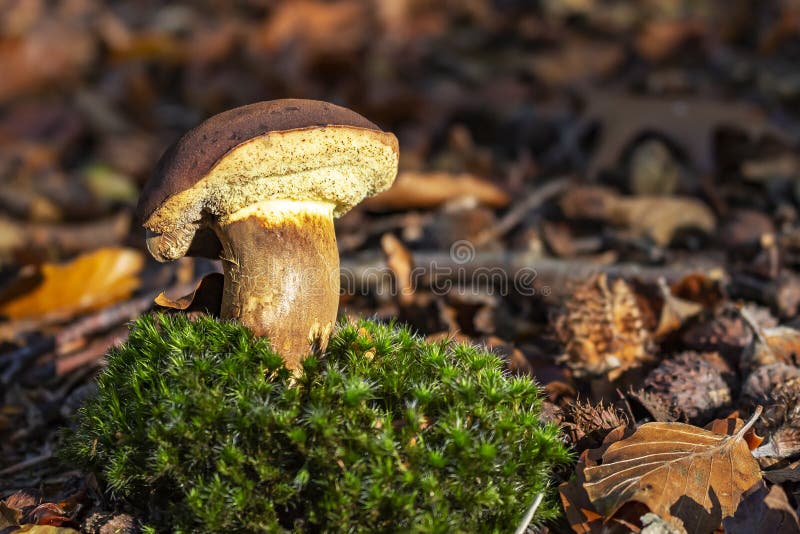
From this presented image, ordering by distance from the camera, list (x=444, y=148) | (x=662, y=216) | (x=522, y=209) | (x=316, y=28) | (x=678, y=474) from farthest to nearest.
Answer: (x=316, y=28) < (x=444, y=148) < (x=522, y=209) < (x=662, y=216) < (x=678, y=474)

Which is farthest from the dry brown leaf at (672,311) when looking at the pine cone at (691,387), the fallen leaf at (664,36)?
the fallen leaf at (664,36)

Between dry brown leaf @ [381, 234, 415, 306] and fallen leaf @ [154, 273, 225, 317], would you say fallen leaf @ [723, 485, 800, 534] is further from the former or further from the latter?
dry brown leaf @ [381, 234, 415, 306]

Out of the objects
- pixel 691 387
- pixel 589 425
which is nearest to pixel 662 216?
pixel 691 387

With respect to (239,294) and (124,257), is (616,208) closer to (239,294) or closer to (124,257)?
(239,294)

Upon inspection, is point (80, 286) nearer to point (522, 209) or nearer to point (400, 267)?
point (400, 267)

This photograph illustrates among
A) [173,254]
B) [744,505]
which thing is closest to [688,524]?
[744,505]

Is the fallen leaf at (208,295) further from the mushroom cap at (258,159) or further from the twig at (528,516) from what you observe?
the twig at (528,516)
